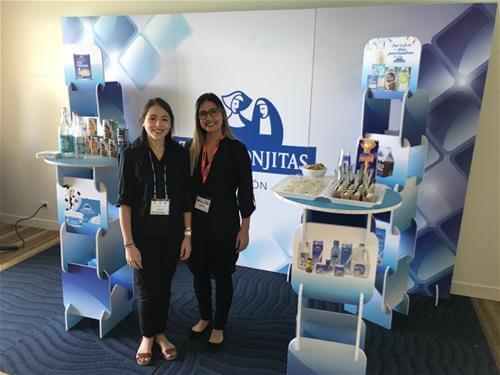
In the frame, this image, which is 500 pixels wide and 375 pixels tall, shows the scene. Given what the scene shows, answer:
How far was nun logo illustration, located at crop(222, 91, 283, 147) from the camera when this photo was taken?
118 inches

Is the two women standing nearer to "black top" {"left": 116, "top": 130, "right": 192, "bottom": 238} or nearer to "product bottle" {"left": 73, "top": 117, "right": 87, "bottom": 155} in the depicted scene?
"black top" {"left": 116, "top": 130, "right": 192, "bottom": 238}

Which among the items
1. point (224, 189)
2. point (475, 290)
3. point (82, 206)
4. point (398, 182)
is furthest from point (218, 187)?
point (475, 290)

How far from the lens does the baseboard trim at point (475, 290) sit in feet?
9.63

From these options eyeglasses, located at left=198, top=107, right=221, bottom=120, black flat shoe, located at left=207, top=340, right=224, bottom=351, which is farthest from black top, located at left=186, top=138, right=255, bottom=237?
black flat shoe, located at left=207, top=340, right=224, bottom=351

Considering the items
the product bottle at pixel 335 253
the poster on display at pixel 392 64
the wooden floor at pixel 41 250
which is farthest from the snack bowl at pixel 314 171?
the wooden floor at pixel 41 250

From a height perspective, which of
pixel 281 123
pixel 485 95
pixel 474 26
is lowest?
pixel 281 123

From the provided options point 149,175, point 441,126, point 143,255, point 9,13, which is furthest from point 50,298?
point 441,126

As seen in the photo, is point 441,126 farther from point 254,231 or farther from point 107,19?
point 107,19

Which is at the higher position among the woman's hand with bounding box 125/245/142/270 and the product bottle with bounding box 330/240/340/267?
the product bottle with bounding box 330/240/340/267

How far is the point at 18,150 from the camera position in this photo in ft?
12.7

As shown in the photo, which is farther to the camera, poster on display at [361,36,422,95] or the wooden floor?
the wooden floor

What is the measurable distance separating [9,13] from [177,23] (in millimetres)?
1562

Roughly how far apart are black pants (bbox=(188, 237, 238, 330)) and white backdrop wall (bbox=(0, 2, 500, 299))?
3.72 feet

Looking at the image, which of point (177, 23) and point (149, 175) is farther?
point (177, 23)
